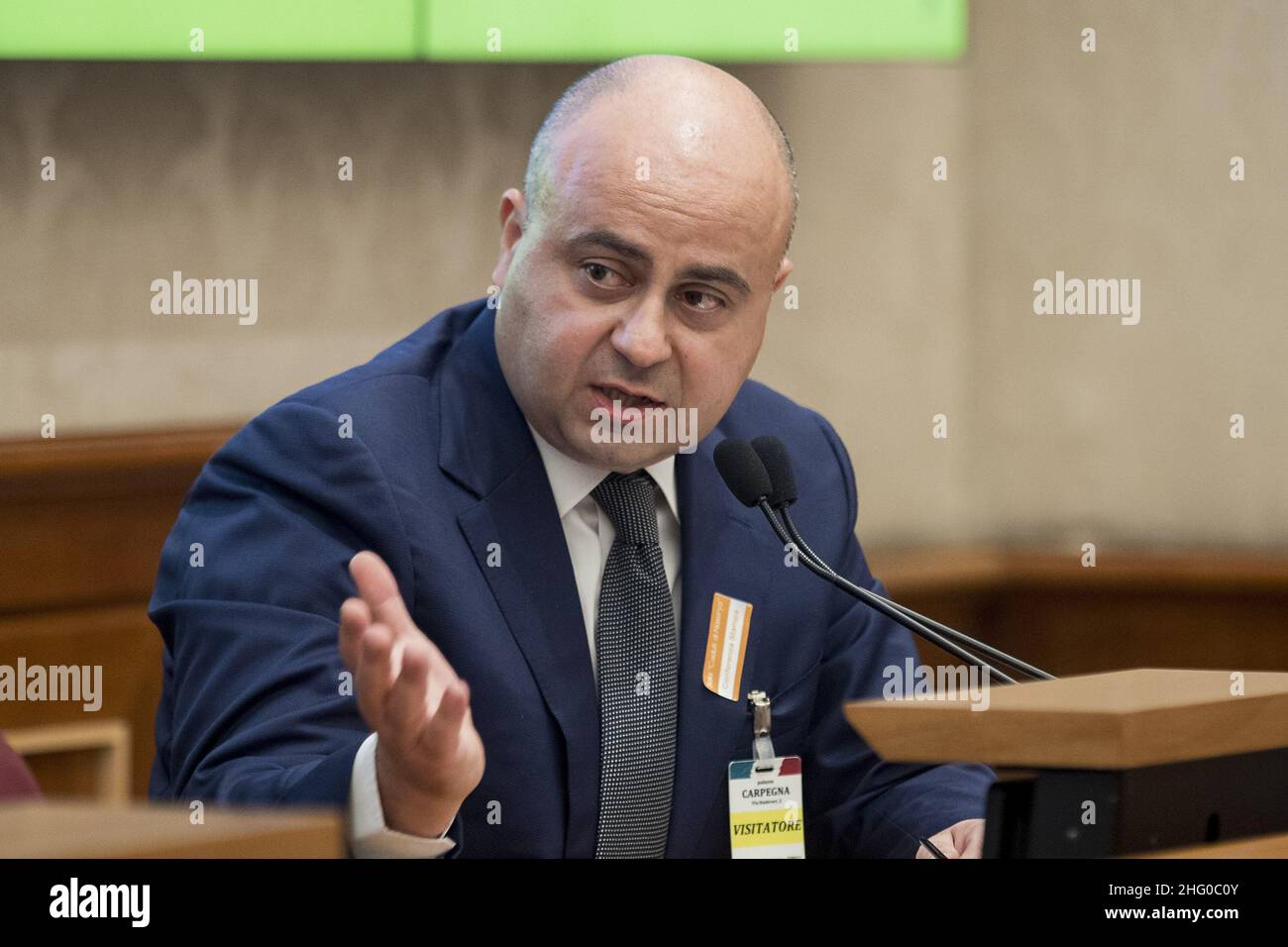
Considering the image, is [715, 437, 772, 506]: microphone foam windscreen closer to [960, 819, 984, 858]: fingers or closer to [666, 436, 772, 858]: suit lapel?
[666, 436, 772, 858]: suit lapel

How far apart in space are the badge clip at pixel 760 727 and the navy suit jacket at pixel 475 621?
0.06ft

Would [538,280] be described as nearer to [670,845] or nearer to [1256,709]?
[670,845]

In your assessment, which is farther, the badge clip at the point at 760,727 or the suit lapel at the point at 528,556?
the badge clip at the point at 760,727

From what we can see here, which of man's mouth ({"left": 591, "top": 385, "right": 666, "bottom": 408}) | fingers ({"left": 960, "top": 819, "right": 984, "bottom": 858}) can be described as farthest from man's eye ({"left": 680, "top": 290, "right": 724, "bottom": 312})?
fingers ({"left": 960, "top": 819, "right": 984, "bottom": 858})

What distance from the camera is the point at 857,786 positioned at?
211 cm

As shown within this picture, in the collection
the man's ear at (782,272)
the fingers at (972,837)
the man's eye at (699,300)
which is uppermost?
the man's ear at (782,272)

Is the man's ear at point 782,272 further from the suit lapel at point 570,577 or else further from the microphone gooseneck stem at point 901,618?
the microphone gooseneck stem at point 901,618

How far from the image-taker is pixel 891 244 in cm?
411

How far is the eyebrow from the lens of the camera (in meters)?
1.91

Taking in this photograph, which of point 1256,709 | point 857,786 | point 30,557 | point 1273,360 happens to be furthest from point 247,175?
point 1256,709

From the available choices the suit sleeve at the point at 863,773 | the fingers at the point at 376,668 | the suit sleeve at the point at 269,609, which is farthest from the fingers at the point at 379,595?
the suit sleeve at the point at 863,773

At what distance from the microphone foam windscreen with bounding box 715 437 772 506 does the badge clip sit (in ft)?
0.92

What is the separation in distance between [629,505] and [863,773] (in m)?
0.45

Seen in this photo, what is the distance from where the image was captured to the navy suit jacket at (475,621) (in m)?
1.71
